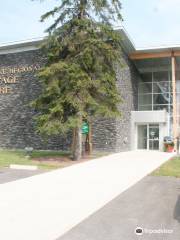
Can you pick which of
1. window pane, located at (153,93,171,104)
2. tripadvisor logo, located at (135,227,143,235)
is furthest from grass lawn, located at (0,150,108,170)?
window pane, located at (153,93,171,104)

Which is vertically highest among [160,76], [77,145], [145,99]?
[160,76]

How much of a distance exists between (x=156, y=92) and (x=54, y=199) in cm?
2334

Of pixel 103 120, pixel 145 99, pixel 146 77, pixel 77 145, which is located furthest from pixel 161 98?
pixel 77 145

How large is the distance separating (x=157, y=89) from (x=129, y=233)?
83.8 feet

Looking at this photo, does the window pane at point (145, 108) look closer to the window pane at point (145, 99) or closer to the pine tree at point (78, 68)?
the window pane at point (145, 99)

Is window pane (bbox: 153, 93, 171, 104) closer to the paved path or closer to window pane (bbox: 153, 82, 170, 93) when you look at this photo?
window pane (bbox: 153, 82, 170, 93)

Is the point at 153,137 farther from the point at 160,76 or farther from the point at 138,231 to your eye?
the point at 138,231

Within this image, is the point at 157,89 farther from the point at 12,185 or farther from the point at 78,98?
the point at 12,185

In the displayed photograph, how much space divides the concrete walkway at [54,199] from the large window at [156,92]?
56.0 ft

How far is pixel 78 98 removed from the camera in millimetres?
17406

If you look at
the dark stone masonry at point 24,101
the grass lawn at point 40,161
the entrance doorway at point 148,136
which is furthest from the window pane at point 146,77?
the grass lawn at point 40,161

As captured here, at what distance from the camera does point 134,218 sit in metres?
6.66

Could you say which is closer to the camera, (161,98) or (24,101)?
(24,101)

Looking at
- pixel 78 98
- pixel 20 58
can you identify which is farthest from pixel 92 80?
pixel 20 58
